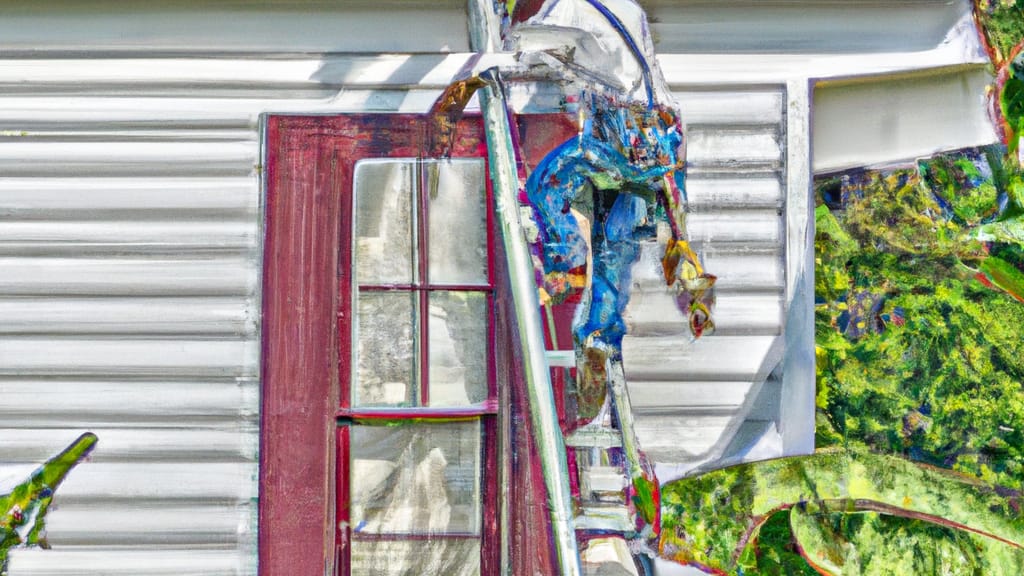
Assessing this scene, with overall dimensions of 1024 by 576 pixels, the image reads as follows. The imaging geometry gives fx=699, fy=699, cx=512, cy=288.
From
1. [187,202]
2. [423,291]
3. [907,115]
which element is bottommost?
[423,291]

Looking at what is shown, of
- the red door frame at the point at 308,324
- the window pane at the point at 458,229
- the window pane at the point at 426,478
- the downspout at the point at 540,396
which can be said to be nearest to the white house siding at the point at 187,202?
the red door frame at the point at 308,324

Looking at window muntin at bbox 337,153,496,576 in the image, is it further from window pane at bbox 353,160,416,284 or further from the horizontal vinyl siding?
the horizontal vinyl siding

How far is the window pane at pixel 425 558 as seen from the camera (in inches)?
50.6

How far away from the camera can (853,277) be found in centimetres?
177

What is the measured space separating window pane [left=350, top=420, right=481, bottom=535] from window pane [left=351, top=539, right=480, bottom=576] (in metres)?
0.02

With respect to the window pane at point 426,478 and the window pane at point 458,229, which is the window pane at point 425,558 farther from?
the window pane at point 458,229

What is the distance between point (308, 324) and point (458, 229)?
1.14 ft

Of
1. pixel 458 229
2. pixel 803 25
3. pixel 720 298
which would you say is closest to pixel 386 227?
pixel 458 229

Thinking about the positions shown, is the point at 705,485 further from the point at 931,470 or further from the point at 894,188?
the point at 894,188

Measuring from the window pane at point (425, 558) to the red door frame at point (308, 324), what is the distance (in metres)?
0.10

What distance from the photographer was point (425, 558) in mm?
1286

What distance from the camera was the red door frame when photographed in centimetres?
134

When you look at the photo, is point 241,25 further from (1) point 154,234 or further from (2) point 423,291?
(2) point 423,291

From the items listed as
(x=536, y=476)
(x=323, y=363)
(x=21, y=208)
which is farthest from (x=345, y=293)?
(x=21, y=208)
